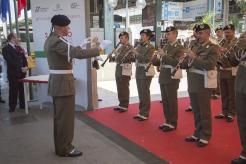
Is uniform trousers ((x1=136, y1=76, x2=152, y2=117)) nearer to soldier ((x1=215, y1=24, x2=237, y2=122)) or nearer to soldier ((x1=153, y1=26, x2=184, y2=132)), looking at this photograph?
soldier ((x1=153, y1=26, x2=184, y2=132))

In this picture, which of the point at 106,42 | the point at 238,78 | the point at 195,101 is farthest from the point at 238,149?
the point at 106,42

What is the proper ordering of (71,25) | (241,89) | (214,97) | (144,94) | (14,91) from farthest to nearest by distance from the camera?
1. (214,97)
2. (14,91)
3. (71,25)
4. (144,94)
5. (241,89)

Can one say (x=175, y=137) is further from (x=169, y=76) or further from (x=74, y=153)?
(x=74, y=153)

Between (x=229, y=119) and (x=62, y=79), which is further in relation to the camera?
(x=229, y=119)

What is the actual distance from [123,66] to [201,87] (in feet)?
7.19

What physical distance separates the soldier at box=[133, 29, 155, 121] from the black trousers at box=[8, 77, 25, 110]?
2337 millimetres

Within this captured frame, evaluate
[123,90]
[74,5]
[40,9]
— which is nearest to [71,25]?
[74,5]

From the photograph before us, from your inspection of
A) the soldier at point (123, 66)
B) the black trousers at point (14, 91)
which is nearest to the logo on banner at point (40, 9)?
the black trousers at point (14, 91)

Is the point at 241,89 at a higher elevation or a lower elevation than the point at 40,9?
lower

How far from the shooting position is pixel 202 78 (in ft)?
13.8

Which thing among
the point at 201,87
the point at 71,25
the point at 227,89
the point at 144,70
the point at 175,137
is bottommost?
the point at 175,137

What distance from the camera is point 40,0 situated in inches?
260

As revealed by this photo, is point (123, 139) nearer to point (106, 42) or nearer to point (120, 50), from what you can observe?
point (106, 42)

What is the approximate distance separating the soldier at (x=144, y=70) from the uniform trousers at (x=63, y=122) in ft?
6.08
